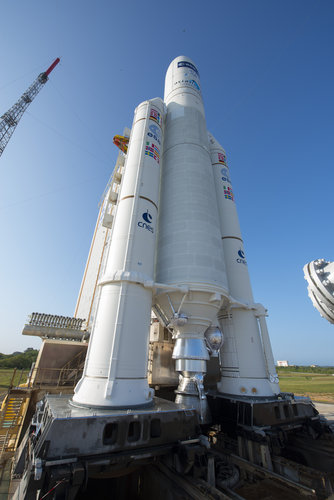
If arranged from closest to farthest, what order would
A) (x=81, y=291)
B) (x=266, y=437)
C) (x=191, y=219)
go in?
(x=266, y=437), (x=191, y=219), (x=81, y=291)

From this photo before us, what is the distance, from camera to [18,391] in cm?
981

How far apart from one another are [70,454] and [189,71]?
22.6 metres

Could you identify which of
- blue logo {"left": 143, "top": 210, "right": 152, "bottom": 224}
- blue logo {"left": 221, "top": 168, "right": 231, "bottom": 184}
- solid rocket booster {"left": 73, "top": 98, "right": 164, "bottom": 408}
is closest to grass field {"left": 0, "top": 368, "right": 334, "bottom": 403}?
solid rocket booster {"left": 73, "top": 98, "right": 164, "bottom": 408}

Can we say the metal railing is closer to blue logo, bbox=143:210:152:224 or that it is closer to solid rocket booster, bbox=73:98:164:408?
solid rocket booster, bbox=73:98:164:408

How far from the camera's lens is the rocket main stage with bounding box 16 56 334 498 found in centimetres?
511

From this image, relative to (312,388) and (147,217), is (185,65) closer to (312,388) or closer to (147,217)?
(147,217)

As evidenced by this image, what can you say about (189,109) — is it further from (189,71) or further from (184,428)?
(184,428)

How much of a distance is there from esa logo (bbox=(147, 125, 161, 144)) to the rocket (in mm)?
89

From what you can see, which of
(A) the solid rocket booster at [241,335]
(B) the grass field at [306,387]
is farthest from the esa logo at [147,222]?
(B) the grass field at [306,387]

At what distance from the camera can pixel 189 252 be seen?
993 centimetres

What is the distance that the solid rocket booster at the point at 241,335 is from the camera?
10344mm

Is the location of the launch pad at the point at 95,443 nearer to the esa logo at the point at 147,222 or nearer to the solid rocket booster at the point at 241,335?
the solid rocket booster at the point at 241,335

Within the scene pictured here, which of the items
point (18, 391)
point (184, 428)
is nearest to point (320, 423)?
point (184, 428)

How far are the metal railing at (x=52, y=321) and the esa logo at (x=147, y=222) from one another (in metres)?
9.49
